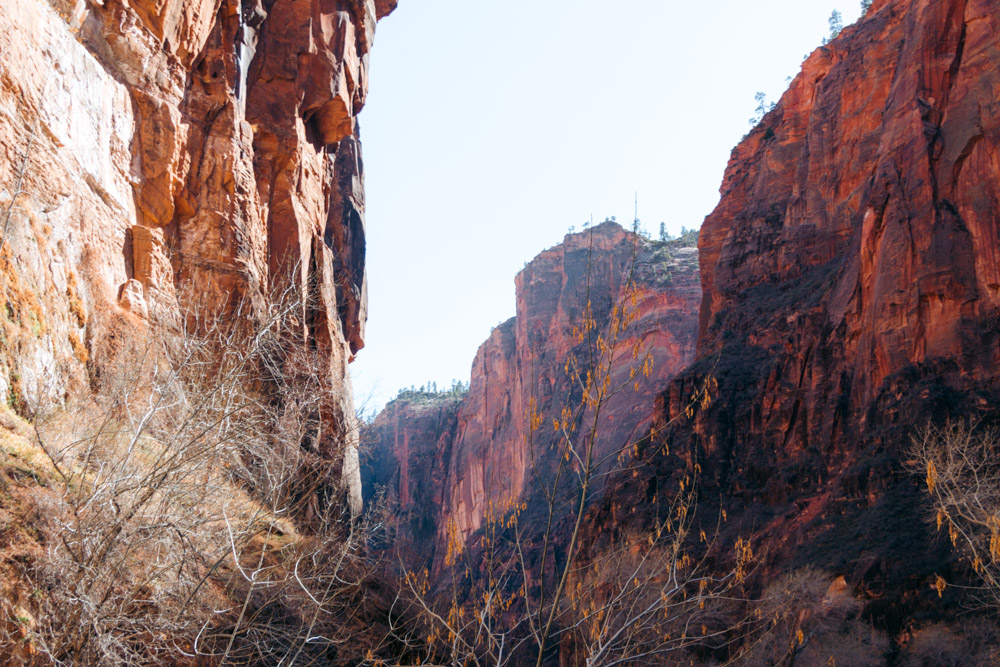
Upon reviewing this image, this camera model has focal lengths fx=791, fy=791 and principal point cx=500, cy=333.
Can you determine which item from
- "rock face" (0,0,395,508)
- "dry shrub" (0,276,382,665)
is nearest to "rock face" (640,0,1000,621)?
"rock face" (0,0,395,508)

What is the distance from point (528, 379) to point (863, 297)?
43.9 m

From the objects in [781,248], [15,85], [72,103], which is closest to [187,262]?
[72,103]

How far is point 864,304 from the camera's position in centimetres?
4075

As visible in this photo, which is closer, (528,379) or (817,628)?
(817,628)

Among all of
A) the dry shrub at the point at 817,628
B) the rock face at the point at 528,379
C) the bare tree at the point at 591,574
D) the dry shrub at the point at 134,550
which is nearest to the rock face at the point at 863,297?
the dry shrub at the point at 817,628

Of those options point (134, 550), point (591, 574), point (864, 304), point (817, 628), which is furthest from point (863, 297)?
point (134, 550)

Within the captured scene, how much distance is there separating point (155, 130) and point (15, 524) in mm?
11953

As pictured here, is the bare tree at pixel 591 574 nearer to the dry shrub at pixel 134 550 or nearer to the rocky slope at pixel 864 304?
the dry shrub at pixel 134 550

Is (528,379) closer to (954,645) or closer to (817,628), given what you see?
(817,628)

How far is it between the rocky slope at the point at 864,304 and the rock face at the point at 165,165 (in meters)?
17.2

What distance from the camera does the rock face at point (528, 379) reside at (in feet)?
240

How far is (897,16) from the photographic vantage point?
47.2 m

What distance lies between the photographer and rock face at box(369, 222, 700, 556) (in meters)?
73.2

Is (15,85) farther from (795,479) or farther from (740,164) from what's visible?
(740,164)
